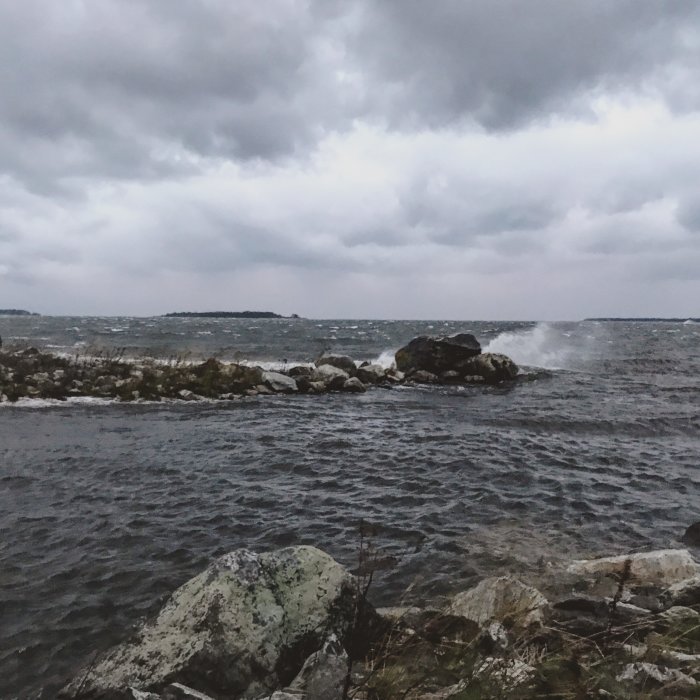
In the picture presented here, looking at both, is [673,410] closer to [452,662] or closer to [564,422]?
[564,422]

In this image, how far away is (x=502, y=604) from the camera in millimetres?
5258

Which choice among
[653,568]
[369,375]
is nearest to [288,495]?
[653,568]

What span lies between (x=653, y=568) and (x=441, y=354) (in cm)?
2371

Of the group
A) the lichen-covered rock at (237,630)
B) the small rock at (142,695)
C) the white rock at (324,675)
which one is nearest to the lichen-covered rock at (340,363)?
the lichen-covered rock at (237,630)

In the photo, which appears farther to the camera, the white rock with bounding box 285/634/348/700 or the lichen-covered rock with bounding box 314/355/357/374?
the lichen-covered rock with bounding box 314/355/357/374

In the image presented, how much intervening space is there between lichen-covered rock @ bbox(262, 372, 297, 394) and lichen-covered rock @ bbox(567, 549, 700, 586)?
17665 mm

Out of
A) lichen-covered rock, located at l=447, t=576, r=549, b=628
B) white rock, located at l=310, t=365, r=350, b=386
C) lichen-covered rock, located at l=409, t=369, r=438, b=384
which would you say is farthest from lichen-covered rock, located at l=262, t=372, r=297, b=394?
lichen-covered rock, located at l=447, t=576, r=549, b=628

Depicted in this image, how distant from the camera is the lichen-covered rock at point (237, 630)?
420 centimetres

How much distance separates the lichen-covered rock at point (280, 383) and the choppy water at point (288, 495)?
12.6 feet

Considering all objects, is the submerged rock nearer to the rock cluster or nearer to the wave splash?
the rock cluster

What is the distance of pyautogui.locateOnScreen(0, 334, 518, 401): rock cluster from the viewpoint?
67.7 feet

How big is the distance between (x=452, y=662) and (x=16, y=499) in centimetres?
825

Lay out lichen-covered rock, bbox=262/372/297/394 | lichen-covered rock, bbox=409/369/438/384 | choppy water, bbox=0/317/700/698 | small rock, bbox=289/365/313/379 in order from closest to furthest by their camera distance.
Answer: choppy water, bbox=0/317/700/698, lichen-covered rock, bbox=262/372/297/394, small rock, bbox=289/365/313/379, lichen-covered rock, bbox=409/369/438/384

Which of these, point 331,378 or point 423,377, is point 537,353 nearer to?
point 423,377
